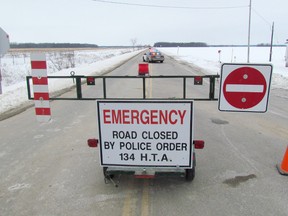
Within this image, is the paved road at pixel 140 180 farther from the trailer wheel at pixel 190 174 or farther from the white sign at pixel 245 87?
the white sign at pixel 245 87

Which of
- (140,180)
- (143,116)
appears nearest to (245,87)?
(143,116)

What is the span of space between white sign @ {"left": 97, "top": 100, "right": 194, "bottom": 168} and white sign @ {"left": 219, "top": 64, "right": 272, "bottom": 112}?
1.88ft

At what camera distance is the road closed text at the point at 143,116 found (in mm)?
3723

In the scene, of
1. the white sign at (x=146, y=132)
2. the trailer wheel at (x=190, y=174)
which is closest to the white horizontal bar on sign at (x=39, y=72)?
the white sign at (x=146, y=132)

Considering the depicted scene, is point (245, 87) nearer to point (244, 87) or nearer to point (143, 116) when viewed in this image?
point (244, 87)

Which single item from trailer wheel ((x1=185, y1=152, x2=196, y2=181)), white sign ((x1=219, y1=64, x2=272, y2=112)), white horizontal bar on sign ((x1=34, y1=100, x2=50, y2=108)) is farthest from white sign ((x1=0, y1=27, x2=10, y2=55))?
white sign ((x1=219, y1=64, x2=272, y2=112))

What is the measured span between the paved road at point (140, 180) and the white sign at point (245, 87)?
115 centimetres

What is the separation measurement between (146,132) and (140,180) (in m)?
0.89

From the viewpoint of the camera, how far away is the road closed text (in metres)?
3.72

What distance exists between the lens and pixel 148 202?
3.61 m

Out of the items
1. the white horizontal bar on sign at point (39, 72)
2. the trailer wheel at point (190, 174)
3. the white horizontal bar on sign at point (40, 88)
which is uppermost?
the white horizontal bar on sign at point (39, 72)

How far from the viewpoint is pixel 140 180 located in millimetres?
4277

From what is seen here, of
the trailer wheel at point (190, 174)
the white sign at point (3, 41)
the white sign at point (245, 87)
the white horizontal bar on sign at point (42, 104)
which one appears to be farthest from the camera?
the white sign at point (3, 41)

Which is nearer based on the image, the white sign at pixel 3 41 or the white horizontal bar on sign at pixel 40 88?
the white horizontal bar on sign at pixel 40 88
